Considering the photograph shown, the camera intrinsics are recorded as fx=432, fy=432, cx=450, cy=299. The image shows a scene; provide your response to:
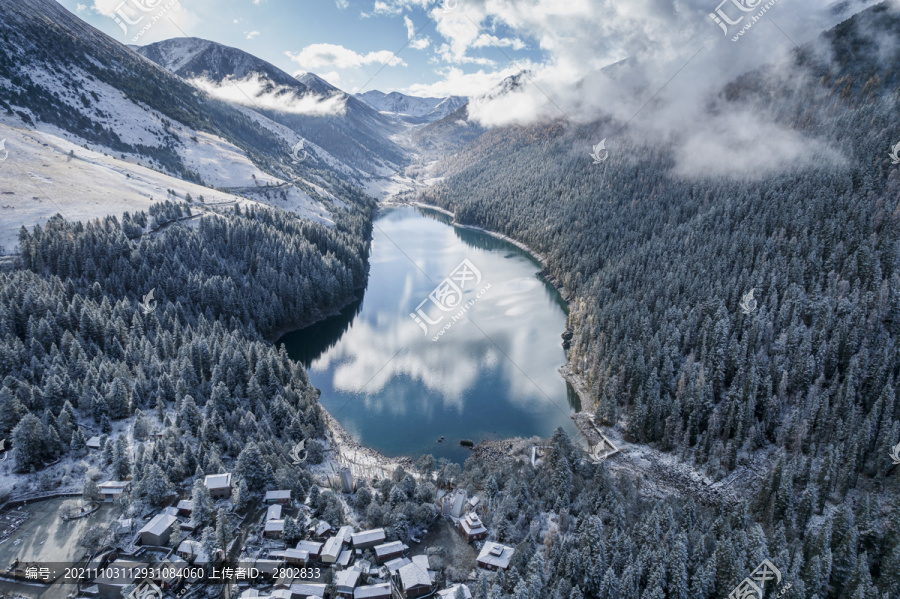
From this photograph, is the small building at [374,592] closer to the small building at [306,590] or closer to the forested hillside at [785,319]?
the small building at [306,590]

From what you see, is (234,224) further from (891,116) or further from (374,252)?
(891,116)

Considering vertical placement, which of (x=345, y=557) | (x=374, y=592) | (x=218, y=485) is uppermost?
(x=374, y=592)

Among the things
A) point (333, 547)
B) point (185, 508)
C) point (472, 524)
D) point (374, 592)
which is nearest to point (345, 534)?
point (333, 547)

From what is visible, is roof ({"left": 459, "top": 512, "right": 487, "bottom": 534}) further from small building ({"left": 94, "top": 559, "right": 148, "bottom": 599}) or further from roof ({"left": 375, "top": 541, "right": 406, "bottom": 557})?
small building ({"left": 94, "top": 559, "right": 148, "bottom": 599})

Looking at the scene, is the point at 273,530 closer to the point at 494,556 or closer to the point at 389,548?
the point at 389,548

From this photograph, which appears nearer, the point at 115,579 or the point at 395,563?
the point at 115,579

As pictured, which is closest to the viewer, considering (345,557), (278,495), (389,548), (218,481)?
(345,557)
